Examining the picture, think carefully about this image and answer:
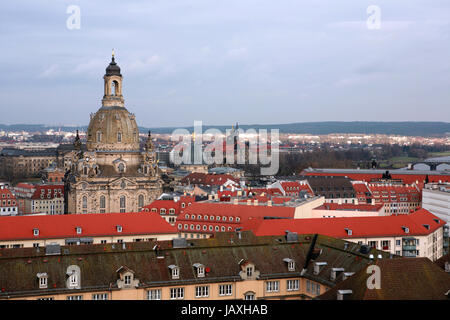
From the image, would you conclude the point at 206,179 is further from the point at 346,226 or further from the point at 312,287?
the point at 312,287

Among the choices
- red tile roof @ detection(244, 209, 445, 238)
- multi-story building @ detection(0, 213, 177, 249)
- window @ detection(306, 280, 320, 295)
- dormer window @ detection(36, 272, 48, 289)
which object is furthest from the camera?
multi-story building @ detection(0, 213, 177, 249)

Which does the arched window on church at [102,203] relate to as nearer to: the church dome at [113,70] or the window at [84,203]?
the window at [84,203]

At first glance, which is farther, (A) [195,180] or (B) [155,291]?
(A) [195,180]

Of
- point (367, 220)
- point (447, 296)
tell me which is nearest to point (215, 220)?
point (367, 220)

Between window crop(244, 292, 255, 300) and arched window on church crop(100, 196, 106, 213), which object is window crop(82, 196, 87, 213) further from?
window crop(244, 292, 255, 300)

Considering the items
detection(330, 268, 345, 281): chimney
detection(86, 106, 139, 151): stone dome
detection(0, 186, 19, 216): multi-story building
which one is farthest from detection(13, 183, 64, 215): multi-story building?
detection(330, 268, 345, 281): chimney

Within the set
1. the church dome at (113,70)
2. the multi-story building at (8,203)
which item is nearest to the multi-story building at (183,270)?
the church dome at (113,70)

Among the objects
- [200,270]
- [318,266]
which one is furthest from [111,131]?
[318,266]
